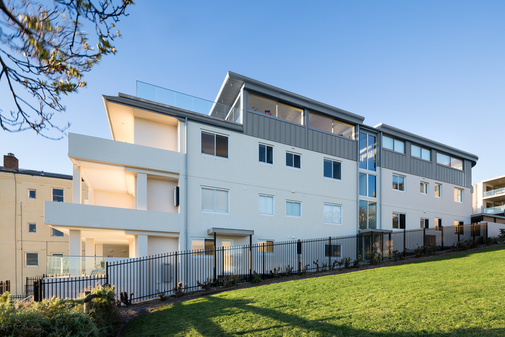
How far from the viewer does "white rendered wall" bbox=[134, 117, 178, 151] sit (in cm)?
1820

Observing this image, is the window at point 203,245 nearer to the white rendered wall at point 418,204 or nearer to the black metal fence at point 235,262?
the black metal fence at point 235,262

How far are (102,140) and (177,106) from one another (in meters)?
4.36

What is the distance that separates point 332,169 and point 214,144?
8945mm

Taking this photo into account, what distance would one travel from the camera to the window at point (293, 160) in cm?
2122

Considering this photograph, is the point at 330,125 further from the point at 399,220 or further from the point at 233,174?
the point at 399,220

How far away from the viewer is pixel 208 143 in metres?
18.6

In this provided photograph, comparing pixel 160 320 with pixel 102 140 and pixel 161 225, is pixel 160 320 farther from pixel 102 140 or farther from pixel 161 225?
pixel 102 140

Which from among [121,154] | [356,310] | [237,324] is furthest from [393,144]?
[237,324]

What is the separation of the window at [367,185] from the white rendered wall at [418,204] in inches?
35.4

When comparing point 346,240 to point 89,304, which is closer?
point 89,304

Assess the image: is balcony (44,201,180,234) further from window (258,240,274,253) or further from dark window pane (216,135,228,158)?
window (258,240,274,253)

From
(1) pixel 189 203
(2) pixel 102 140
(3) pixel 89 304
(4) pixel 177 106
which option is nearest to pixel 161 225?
(1) pixel 189 203

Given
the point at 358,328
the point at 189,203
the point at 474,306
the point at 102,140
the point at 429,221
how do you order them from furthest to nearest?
the point at 429,221 → the point at 189,203 → the point at 102,140 → the point at 474,306 → the point at 358,328

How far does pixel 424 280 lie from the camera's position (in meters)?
11.0
